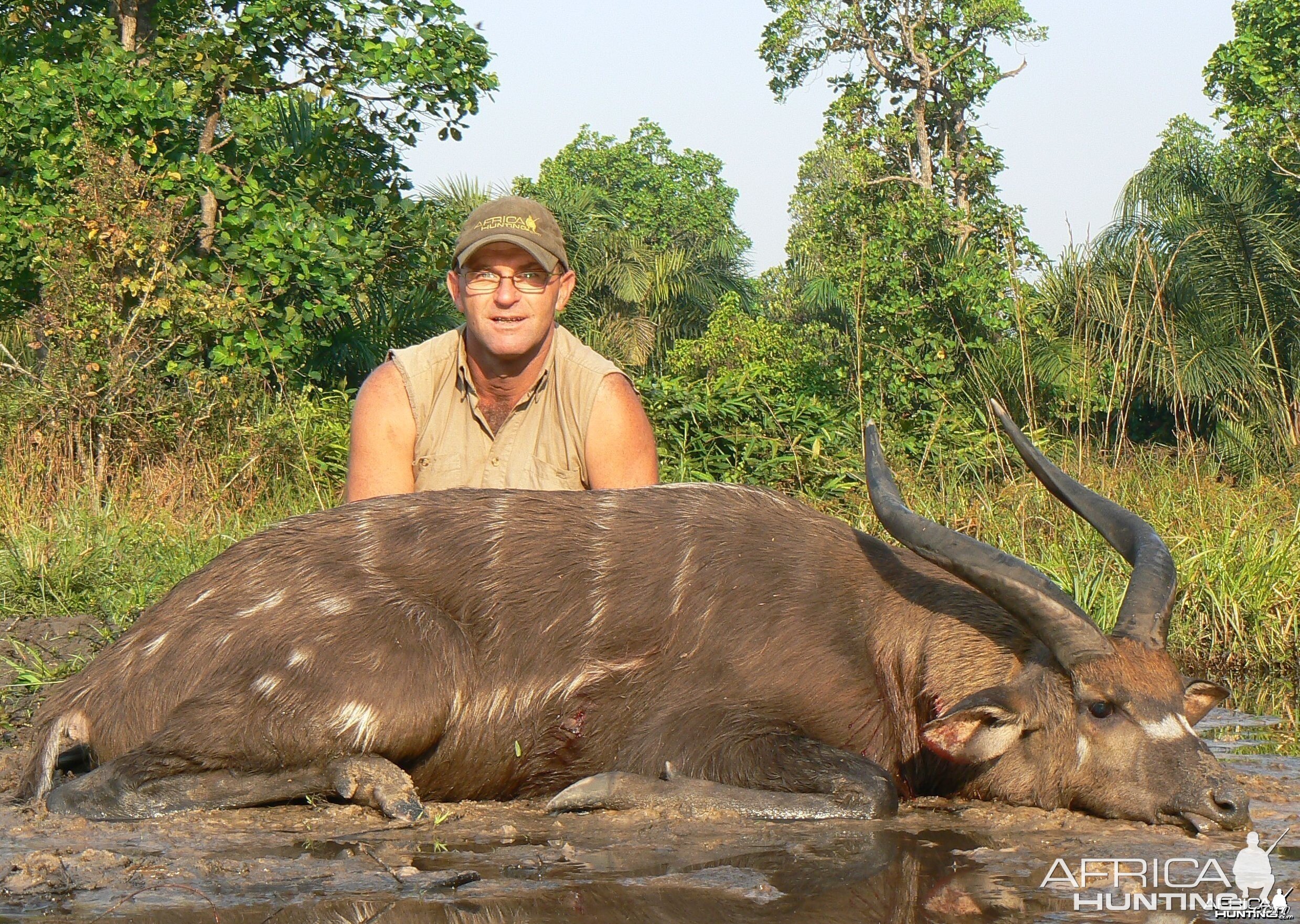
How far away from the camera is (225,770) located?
403 centimetres

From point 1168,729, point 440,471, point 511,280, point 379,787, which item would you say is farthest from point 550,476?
point 1168,729

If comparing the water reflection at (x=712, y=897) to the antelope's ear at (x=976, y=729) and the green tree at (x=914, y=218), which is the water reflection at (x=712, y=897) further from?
the green tree at (x=914, y=218)

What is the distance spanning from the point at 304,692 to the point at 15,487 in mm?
6210

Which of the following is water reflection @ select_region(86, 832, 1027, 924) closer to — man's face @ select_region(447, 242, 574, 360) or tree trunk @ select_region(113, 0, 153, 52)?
man's face @ select_region(447, 242, 574, 360)

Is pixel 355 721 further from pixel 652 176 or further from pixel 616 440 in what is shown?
pixel 652 176

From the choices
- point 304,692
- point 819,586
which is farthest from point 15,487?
point 819,586

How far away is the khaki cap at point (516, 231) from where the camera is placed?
18.6ft

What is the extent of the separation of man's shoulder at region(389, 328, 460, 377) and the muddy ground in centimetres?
222

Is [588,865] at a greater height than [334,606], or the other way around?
[334,606]

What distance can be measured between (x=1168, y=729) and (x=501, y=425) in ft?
9.83

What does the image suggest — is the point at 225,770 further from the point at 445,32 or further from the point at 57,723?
the point at 445,32

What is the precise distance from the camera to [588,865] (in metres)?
3.39

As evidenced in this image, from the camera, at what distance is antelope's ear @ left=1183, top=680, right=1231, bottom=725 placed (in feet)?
13.8

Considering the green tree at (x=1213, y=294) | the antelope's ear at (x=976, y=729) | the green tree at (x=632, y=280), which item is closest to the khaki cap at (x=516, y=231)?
the antelope's ear at (x=976, y=729)
